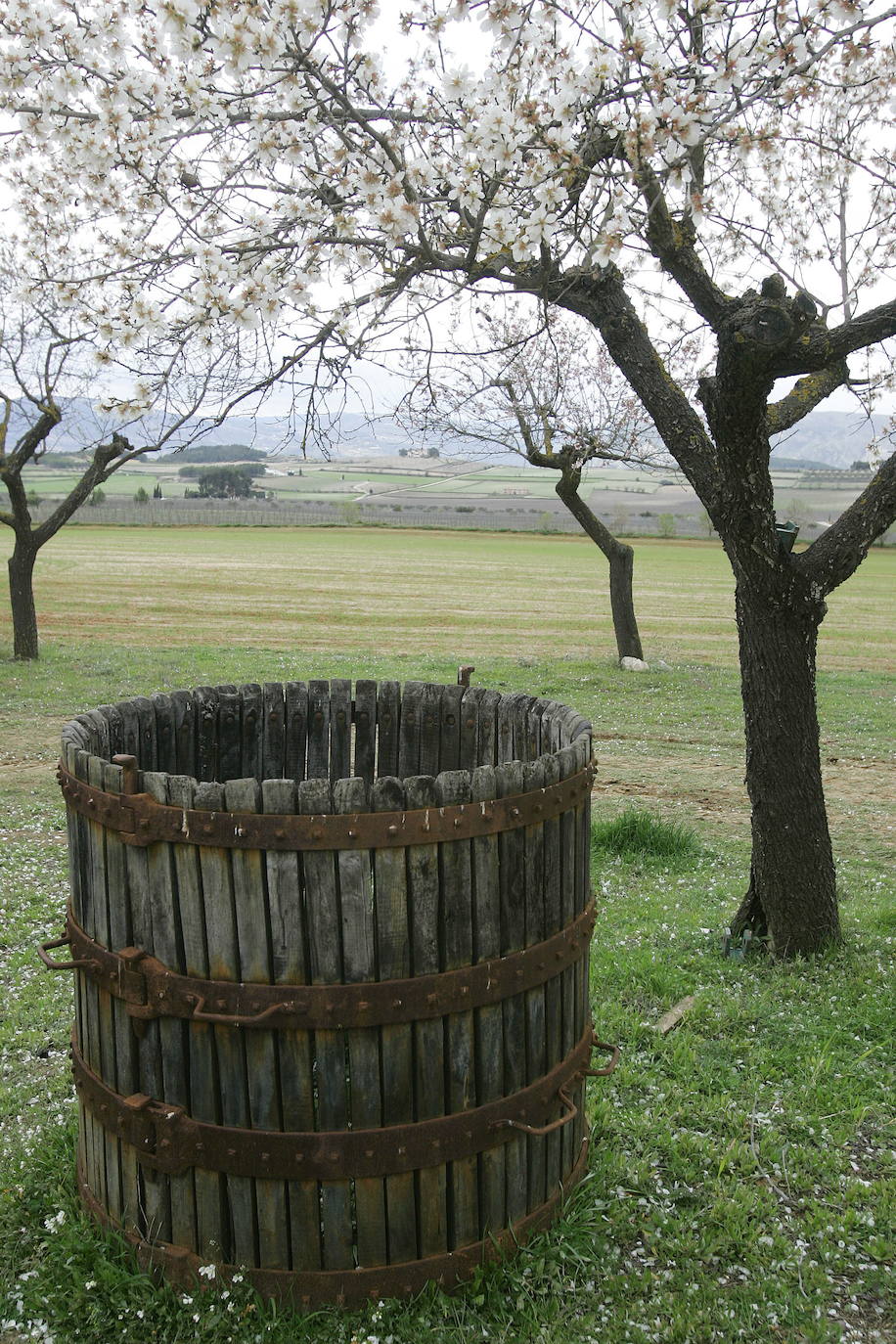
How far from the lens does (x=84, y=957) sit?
3811mm

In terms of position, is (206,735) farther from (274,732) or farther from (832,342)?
(832,342)

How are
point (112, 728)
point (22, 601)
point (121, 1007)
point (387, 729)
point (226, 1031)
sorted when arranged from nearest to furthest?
1. point (226, 1031)
2. point (121, 1007)
3. point (112, 728)
4. point (387, 729)
5. point (22, 601)

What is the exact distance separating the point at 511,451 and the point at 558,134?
1326cm

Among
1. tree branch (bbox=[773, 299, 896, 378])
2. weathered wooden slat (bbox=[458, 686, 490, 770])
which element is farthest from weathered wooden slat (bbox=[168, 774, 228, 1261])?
tree branch (bbox=[773, 299, 896, 378])

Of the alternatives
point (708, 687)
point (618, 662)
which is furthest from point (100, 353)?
point (618, 662)

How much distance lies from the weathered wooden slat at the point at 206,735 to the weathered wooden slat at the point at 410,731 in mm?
968

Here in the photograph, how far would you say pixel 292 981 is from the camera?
3395 millimetres

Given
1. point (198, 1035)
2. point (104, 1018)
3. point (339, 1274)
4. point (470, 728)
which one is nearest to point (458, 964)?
point (198, 1035)

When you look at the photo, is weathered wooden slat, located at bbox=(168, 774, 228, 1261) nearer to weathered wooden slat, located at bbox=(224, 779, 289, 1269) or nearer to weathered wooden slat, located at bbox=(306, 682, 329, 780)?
weathered wooden slat, located at bbox=(224, 779, 289, 1269)

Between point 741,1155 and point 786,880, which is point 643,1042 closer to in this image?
point 741,1155

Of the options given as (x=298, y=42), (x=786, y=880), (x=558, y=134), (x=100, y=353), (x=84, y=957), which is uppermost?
(x=298, y=42)

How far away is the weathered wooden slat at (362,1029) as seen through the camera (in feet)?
11.1

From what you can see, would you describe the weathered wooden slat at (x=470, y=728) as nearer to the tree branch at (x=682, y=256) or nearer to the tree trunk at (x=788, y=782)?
the tree trunk at (x=788, y=782)

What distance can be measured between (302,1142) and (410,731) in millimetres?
2450
